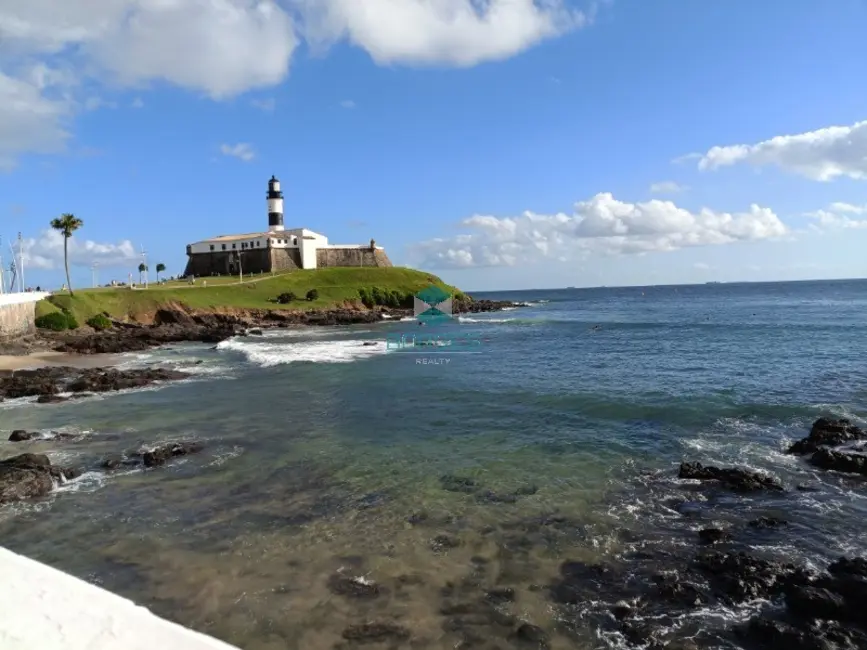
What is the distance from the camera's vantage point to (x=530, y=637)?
27.8 feet

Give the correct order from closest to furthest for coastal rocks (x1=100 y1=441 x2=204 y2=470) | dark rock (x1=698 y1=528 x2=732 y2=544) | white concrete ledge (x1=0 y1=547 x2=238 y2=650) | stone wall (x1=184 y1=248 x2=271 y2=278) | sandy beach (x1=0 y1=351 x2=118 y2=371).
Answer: white concrete ledge (x1=0 y1=547 x2=238 y2=650)
dark rock (x1=698 y1=528 x2=732 y2=544)
coastal rocks (x1=100 y1=441 x2=204 y2=470)
sandy beach (x1=0 y1=351 x2=118 y2=371)
stone wall (x1=184 y1=248 x2=271 y2=278)

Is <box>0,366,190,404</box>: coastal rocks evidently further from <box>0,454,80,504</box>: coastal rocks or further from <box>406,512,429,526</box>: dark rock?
<box>406,512,429,526</box>: dark rock

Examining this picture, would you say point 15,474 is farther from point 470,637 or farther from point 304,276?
point 304,276

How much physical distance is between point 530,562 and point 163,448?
512 inches

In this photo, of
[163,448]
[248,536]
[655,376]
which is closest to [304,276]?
[655,376]

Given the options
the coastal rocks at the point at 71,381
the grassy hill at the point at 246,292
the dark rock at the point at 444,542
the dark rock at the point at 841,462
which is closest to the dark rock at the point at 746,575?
the dark rock at the point at 444,542

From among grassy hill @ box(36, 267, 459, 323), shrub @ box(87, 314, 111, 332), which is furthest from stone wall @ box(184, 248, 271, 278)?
shrub @ box(87, 314, 111, 332)

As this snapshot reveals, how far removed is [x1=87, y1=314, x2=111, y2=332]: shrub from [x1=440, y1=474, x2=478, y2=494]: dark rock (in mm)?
53206

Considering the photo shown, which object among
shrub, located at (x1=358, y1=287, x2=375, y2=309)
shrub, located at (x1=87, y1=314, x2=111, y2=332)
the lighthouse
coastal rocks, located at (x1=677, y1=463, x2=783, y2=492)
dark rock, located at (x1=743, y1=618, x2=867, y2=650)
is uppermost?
the lighthouse

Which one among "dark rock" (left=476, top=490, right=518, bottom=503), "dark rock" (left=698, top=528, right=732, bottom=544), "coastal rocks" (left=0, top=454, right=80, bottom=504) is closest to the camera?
"dark rock" (left=698, top=528, right=732, bottom=544)

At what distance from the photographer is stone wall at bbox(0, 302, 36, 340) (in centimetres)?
4578

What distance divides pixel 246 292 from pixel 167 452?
227ft

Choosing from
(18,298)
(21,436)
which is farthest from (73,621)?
(18,298)

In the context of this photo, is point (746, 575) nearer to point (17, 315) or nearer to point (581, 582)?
point (581, 582)
